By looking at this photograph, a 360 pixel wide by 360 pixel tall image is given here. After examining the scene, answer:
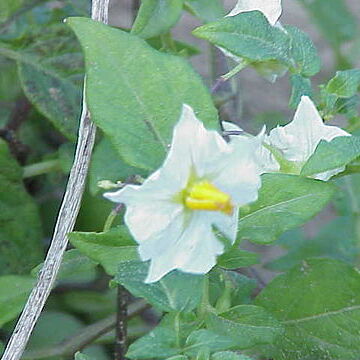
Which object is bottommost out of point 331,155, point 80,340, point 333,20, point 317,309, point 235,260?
point 80,340

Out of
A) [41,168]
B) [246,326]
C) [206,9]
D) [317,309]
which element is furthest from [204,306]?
[41,168]

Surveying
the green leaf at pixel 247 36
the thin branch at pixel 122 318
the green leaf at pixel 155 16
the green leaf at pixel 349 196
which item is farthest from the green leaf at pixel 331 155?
the green leaf at pixel 349 196

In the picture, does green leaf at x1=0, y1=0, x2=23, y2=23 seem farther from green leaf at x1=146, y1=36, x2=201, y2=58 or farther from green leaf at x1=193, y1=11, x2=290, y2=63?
green leaf at x1=193, y1=11, x2=290, y2=63

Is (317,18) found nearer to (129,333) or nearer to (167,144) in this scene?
(129,333)

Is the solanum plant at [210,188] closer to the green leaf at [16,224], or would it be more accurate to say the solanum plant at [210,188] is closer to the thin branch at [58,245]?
the thin branch at [58,245]

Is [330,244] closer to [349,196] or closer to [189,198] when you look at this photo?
[349,196]

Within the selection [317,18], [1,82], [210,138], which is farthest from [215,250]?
[317,18]
